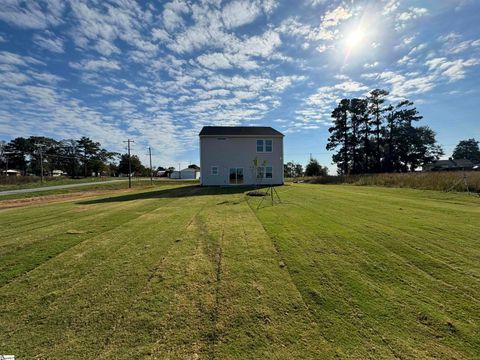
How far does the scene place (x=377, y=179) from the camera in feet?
78.5

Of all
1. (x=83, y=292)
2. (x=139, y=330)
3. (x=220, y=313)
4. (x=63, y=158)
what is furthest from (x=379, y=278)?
(x=63, y=158)

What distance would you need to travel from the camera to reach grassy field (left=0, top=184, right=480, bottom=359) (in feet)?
7.46

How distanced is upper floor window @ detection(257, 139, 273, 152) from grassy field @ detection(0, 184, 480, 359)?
19242 millimetres

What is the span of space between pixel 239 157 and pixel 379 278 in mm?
21453

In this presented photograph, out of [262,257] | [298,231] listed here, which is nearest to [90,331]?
[262,257]

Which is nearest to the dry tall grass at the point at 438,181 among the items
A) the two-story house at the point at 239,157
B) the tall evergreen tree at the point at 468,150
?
the two-story house at the point at 239,157

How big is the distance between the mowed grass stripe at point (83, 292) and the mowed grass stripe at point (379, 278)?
2724 mm

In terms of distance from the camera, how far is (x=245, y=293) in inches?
124

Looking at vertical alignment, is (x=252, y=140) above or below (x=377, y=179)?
above

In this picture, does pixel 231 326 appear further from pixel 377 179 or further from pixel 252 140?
pixel 377 179

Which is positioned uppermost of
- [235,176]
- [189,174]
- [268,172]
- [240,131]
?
[240,131]

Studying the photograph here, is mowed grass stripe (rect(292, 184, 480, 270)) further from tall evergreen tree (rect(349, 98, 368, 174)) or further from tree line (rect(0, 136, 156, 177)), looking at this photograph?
tree line (rect(0, 136, 156, 177))

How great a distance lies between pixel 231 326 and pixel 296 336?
73 cm

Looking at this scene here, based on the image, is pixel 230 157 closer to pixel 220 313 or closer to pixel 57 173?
pixel 220 313
